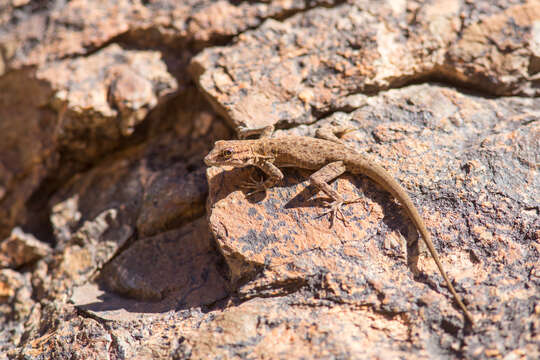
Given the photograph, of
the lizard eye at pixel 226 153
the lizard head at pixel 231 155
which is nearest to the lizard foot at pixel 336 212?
the lizard head at pixel 231 155

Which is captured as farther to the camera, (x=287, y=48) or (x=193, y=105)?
(x=193, y=105)

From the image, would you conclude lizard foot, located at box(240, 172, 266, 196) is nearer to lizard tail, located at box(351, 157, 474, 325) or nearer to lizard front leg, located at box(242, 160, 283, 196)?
lizard front leg, located at box(242, 160, 283, 196)

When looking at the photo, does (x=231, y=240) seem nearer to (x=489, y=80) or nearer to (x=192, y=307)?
(x=192, y=307)

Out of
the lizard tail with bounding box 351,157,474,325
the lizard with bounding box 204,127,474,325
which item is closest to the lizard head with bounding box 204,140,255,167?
the lizard with bounding box 204,127,474,325

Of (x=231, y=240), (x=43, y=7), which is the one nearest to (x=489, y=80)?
(x=231, y=240)

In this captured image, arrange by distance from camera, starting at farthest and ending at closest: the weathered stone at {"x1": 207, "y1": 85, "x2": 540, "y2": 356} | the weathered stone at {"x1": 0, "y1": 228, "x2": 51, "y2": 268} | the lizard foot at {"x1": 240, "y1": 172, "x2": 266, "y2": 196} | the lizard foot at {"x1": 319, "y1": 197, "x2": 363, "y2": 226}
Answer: the weathered stone at {"x1": 0, "y1": 228, "x2": 51, "y2": 268} < the lizard foot at {"x1": 240, "y1": 172, "x2": 266, "y2": 196} < the lizard foot at {"x1": 319, "y1": 197, "x2": 363, "y2": 226} < the weathered stone at {"x1": 207, "y1": 85, "x2": 540, "y2": 356}

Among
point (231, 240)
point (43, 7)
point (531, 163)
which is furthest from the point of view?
point (43, 7)

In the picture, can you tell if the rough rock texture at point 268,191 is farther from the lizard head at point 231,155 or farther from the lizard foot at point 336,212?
the lizard head at point 231,155
